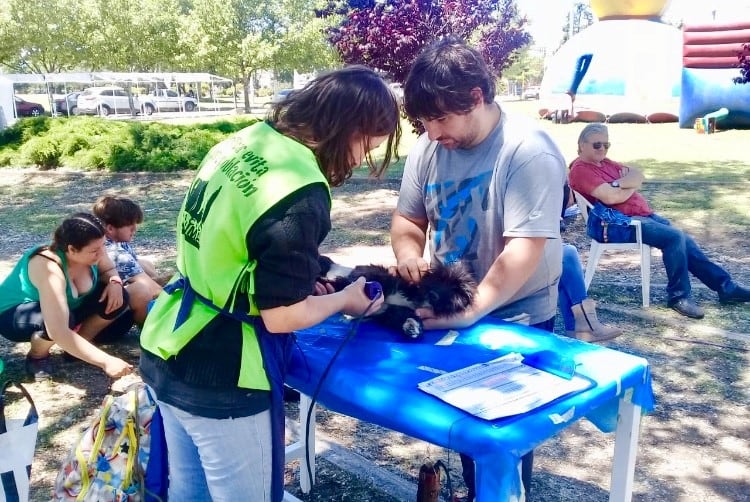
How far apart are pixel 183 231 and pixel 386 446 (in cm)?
198

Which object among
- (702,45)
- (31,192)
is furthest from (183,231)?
(702,45)

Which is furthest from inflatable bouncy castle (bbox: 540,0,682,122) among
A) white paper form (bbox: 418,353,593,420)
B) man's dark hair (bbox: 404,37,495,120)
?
white paper form (bbox: 418,353,593,420)

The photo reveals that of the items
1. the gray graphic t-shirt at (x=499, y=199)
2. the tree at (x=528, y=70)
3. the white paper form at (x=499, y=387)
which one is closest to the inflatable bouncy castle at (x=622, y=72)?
the gray graphic t-shirt at (x=499, y=199)

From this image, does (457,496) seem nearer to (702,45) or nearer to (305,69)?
(702,45)

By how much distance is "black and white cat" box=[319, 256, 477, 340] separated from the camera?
2.02 meters

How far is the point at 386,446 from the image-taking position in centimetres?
321

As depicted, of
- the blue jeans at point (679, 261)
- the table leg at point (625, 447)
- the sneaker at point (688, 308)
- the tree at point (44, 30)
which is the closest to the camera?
the table leg at point (625, 447)

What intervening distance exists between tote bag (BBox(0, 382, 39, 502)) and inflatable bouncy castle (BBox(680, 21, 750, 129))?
57.3 ft

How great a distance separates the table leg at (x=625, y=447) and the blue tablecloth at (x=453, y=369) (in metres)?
0.02

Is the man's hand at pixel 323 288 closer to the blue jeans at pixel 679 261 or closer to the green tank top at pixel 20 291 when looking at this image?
the green tank top at pixel 20 291

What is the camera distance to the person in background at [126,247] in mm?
4262

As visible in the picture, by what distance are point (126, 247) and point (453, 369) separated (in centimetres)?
330

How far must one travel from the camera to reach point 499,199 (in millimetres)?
2152

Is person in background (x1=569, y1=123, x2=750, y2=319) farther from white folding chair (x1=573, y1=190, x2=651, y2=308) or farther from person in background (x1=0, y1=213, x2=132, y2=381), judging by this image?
person in background (x1=0, y1=213, x2=132, y2=381)
